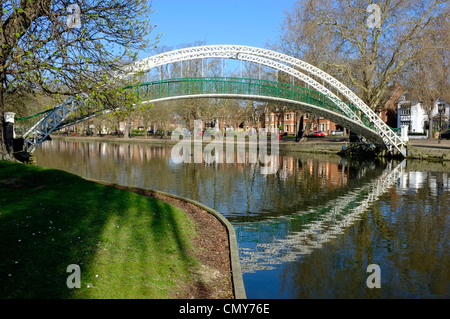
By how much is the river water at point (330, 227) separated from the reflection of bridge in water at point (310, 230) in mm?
26

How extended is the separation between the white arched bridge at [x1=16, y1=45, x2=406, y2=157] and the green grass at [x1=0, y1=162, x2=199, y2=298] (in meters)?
13.6

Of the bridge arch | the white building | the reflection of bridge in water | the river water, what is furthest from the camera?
the white building

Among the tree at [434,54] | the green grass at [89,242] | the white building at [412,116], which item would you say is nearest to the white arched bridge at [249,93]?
the tree at [434,54]

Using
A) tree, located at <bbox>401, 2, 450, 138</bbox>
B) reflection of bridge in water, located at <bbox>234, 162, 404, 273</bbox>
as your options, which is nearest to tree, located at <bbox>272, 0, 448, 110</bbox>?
tree, located at <bbox>401, 2, 450, 138</bbox>

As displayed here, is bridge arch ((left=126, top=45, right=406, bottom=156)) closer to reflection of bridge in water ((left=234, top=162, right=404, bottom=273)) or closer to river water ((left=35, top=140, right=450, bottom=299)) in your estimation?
river water ((left=35, top=140, right=450, bottom=299))

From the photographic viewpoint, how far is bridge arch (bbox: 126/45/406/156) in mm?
28797

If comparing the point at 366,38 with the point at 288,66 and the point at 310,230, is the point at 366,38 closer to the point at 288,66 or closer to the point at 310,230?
the point at 288,66

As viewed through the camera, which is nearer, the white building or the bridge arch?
the bridge arch

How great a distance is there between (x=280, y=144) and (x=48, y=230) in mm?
47171

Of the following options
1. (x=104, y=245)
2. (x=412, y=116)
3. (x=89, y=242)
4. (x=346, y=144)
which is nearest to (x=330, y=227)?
(x=104, y=245)

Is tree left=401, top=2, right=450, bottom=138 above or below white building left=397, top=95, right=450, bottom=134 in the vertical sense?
above

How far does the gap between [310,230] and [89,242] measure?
7189mm
